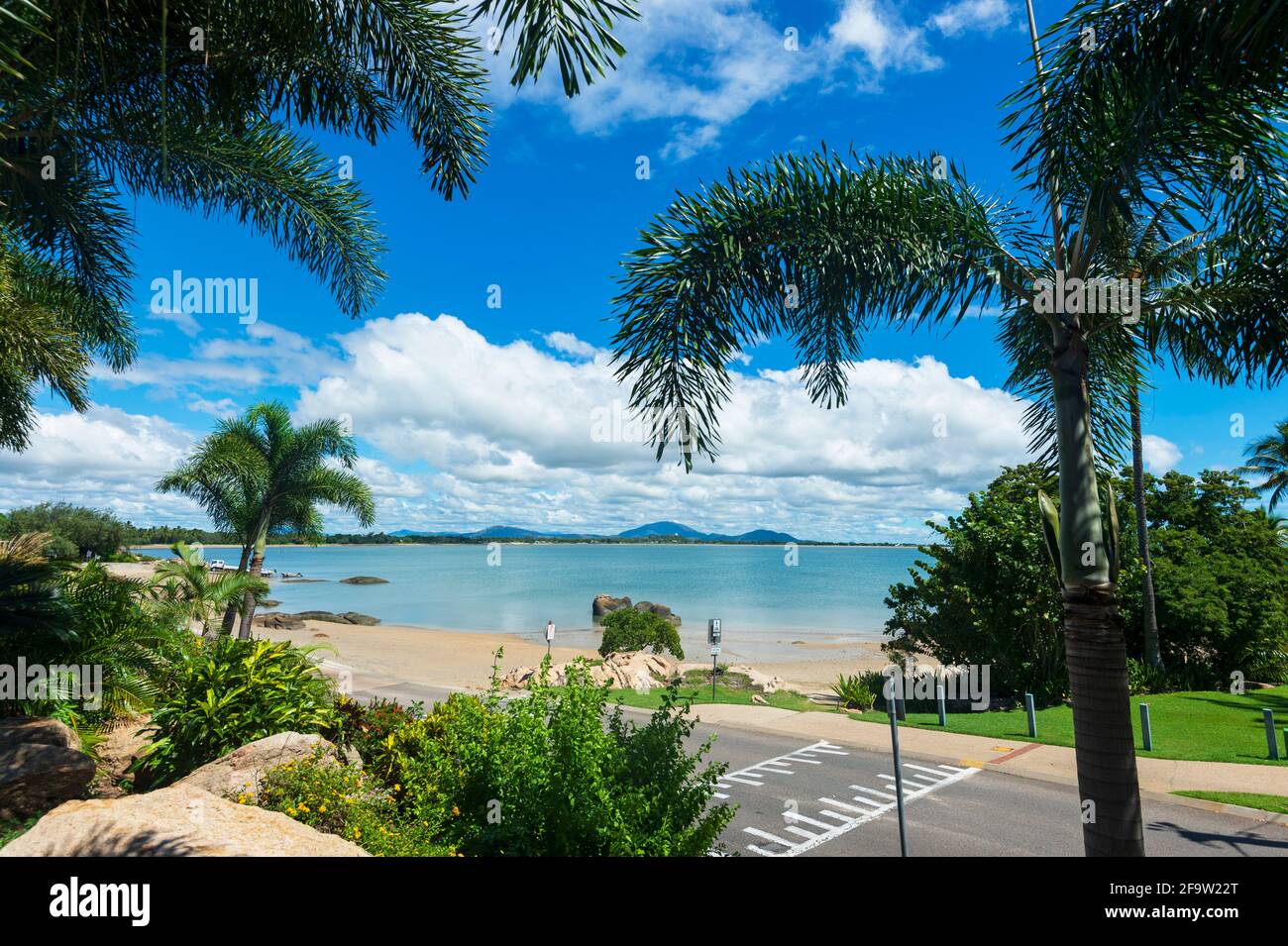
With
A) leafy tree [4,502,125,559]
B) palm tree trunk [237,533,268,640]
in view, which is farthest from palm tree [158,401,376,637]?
leafy tree [4,502,125,559]

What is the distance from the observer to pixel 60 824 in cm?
429

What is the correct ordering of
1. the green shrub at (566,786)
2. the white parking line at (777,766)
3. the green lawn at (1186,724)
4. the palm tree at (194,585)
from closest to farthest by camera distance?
the green shrub at (566,786) < the white parking line at (777,766) < the green lawn at (1186,724) < the palm tree at (194,585)

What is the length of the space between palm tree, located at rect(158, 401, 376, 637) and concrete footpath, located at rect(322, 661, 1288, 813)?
950cm

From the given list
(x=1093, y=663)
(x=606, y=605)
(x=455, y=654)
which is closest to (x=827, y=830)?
(x=1093, y=663)

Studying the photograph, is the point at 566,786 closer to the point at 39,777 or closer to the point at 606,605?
the point at 39,777

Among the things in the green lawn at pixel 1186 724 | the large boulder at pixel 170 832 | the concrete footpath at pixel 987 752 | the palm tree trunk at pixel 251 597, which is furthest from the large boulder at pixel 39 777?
the green lawn at pixel 1186 724

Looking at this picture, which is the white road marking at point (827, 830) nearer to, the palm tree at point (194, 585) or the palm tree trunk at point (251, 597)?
the palm tree at point (194, 585)

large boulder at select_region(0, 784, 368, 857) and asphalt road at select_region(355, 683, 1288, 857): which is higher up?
large boulder at select_region(0, 784, 368, 857)

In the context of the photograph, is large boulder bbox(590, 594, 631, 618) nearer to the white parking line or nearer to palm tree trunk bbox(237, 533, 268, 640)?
palm tree trunk bbox(237, 533, 268, 640)

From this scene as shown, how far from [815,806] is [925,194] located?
316 inches

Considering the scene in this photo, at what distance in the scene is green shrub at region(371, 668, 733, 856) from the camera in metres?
4.83

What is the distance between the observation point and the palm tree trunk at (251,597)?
61.7 ft

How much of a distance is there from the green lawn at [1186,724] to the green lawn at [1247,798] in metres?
2.41
